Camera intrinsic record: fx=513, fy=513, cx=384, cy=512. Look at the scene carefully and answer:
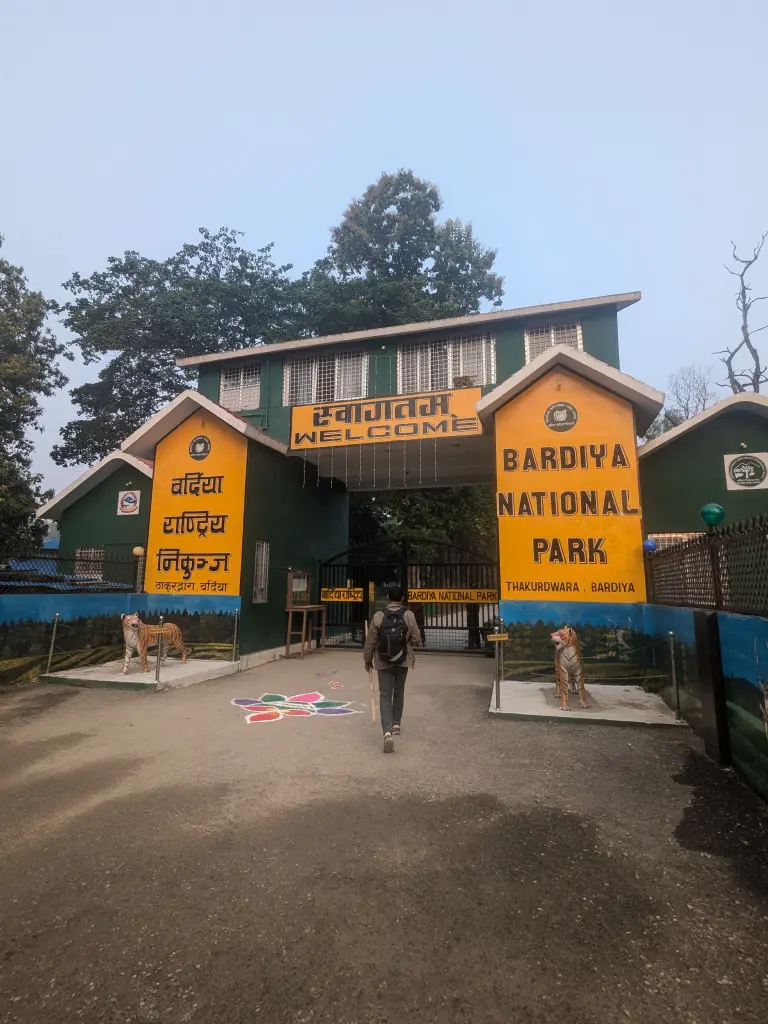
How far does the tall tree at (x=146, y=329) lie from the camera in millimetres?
27391

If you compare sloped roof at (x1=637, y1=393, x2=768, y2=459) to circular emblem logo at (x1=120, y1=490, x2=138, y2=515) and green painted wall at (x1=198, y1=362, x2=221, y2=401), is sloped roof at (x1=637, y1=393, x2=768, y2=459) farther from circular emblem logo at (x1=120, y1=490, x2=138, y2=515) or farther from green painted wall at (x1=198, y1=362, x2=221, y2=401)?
circular emblem logo at (x1=120, y1=490, x2=138, y2=515)

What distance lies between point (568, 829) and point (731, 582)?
11.3 feet

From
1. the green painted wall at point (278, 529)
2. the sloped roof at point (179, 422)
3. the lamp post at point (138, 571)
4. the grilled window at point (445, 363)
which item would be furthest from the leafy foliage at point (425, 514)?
the lamp post at point (138, 571)

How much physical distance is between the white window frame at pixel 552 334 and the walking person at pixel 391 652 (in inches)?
415

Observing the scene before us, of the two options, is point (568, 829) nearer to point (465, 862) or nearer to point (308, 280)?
point (465, 862)

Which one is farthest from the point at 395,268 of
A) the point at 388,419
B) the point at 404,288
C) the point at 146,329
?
the point at 388,419

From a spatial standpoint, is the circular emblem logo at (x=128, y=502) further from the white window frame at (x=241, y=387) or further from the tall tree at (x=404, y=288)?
the tall tree at (x=404, y=288)

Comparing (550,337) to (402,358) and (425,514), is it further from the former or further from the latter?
(425,514)

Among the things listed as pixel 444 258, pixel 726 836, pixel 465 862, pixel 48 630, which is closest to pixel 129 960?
pixel 465 862

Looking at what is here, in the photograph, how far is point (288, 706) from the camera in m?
8.66

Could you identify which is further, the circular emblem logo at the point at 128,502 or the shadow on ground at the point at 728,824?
the circular emblem logo at the point at 128,502

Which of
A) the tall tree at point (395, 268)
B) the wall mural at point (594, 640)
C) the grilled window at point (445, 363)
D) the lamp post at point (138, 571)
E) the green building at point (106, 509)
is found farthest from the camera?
the tall tree at point (395, 268)

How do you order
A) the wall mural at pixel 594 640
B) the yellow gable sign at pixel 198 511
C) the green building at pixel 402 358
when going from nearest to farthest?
1. the wall mural at pixel 594 640
2. the yellow gable sign at pixel 198 511
3. the green building at pixel 402 358

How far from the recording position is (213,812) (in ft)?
15.1
